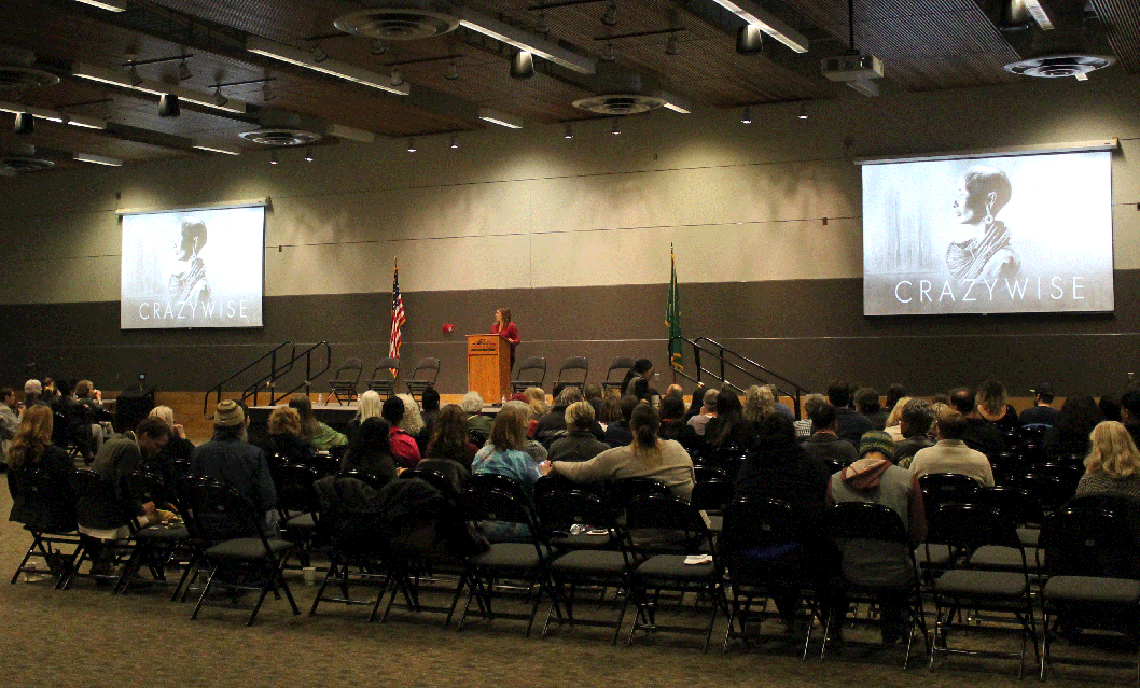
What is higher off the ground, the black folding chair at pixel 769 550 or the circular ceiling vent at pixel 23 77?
the circular ceiling vent at pixel 23 77

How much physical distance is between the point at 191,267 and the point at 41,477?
13.5 m

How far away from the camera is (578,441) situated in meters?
6.80

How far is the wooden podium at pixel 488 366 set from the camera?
15.2 metres

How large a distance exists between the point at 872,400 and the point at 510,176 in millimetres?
10169

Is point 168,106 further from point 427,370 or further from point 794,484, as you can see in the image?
point 794,484

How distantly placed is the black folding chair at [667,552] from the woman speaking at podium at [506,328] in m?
10.1

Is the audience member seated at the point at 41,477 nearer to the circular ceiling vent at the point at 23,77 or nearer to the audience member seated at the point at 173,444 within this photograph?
the audience member seated at the point at 173,444

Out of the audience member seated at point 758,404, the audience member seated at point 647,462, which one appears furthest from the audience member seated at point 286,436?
the audience member seated at point 758,404

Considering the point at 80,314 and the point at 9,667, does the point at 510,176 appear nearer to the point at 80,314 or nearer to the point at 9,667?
the point at 80,314

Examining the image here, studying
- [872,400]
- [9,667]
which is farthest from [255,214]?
[9,667]

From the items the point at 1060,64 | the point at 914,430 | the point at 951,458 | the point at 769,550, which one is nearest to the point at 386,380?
the point at 1060,64

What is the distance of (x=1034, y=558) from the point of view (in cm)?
570

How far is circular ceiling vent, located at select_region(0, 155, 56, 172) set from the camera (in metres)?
18.2

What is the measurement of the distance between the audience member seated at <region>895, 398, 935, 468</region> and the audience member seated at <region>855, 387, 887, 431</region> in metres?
1.24
